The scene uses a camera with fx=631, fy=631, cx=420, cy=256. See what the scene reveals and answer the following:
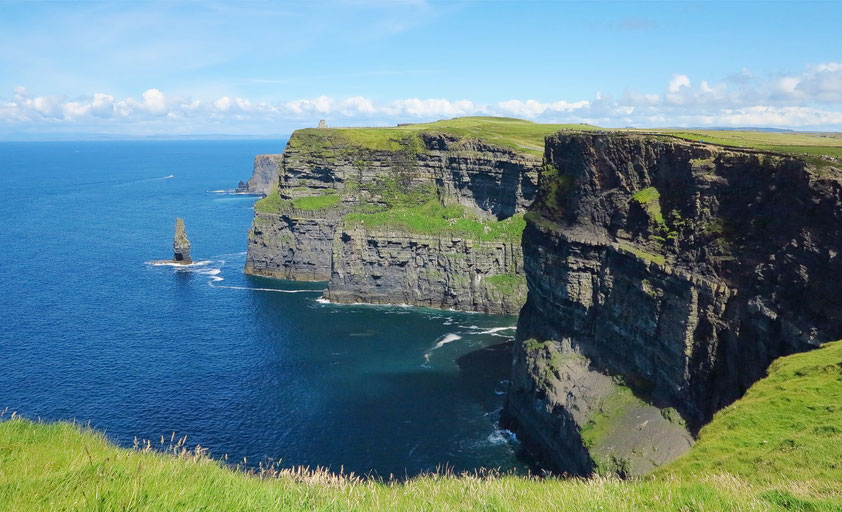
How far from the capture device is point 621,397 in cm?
5497

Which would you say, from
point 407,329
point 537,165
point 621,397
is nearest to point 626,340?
point 621,397

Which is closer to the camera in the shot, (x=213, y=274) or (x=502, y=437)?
(x=502, y=437)

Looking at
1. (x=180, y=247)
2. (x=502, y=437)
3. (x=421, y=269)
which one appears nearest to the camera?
(x=502, y=437)

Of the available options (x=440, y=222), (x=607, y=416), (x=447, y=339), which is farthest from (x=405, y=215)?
(x=607, y=416)

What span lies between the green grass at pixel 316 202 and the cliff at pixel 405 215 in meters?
0.25

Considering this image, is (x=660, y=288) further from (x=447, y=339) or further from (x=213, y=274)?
(x=213, y=274)

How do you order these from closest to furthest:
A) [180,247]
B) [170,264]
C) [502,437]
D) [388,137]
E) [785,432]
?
[785,432]
[502,437]
[180,247]
[170,264]
[388,137]

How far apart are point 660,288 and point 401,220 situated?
9223 centimetres

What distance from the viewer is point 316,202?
155000 mm

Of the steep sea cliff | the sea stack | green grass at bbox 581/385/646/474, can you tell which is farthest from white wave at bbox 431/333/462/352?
the sea stack

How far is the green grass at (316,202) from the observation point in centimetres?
15300

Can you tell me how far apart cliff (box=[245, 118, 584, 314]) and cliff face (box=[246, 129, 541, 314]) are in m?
0.24

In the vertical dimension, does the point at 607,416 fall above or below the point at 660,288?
below

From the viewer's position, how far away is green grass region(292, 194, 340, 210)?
153000 millimetres
